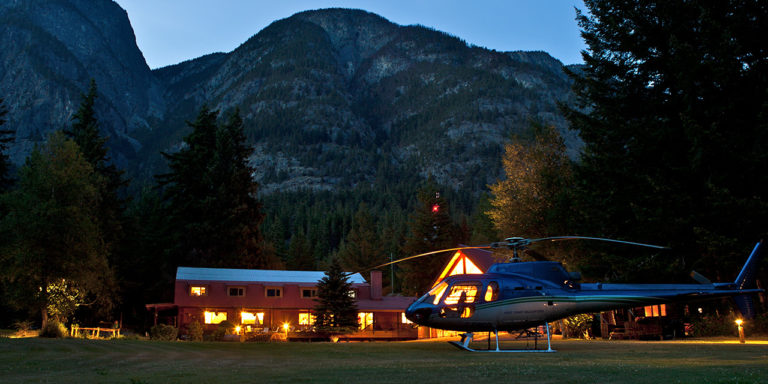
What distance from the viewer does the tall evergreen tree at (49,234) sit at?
117 feet

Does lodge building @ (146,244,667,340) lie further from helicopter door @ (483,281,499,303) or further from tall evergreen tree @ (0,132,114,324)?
helicopter door @ (483,281,499,303)

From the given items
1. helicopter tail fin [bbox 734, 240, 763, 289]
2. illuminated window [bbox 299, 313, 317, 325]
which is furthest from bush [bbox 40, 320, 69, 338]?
helicopter tail fin [bbox 734, 240, 763, 289]

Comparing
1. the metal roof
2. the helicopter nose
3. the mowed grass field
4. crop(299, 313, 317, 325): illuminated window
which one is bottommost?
crop(299, 313, 317, 325): illuminated window

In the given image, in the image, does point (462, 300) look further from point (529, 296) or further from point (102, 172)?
point (102, 172)

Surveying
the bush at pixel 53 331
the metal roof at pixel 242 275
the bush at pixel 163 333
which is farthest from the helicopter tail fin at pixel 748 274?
the metal roof at pixel 242 275

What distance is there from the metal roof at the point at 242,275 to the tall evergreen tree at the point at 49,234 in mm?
9555

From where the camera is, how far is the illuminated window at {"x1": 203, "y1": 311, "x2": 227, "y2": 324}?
48838mm

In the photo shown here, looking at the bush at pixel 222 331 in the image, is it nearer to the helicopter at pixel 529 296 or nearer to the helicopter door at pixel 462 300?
the helicopter at pixel 529 296

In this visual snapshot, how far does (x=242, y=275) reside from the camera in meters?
50.4

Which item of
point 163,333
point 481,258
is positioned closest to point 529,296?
point 481,258

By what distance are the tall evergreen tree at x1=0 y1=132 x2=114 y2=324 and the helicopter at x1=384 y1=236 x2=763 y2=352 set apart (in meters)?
29.7

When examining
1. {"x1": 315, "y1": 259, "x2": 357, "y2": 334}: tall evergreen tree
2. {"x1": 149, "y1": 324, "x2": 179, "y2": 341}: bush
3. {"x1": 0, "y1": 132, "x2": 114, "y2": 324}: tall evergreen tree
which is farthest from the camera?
{"x1": 315, "y1": 259, "x2": 357, "y2": 334}: tall evergreen tree

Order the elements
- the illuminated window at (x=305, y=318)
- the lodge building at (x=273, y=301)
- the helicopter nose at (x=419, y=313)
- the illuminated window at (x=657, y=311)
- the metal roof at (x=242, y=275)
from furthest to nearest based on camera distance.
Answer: the illuminated window at (x=305, y=318)
the metal roof at (x=242, y=275)
the lodge building at (x=273, y=301)
the illuminated window at (x=657, y=311)
the helicopter nose at (x=419, y=313)

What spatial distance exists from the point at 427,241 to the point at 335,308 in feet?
98.9
